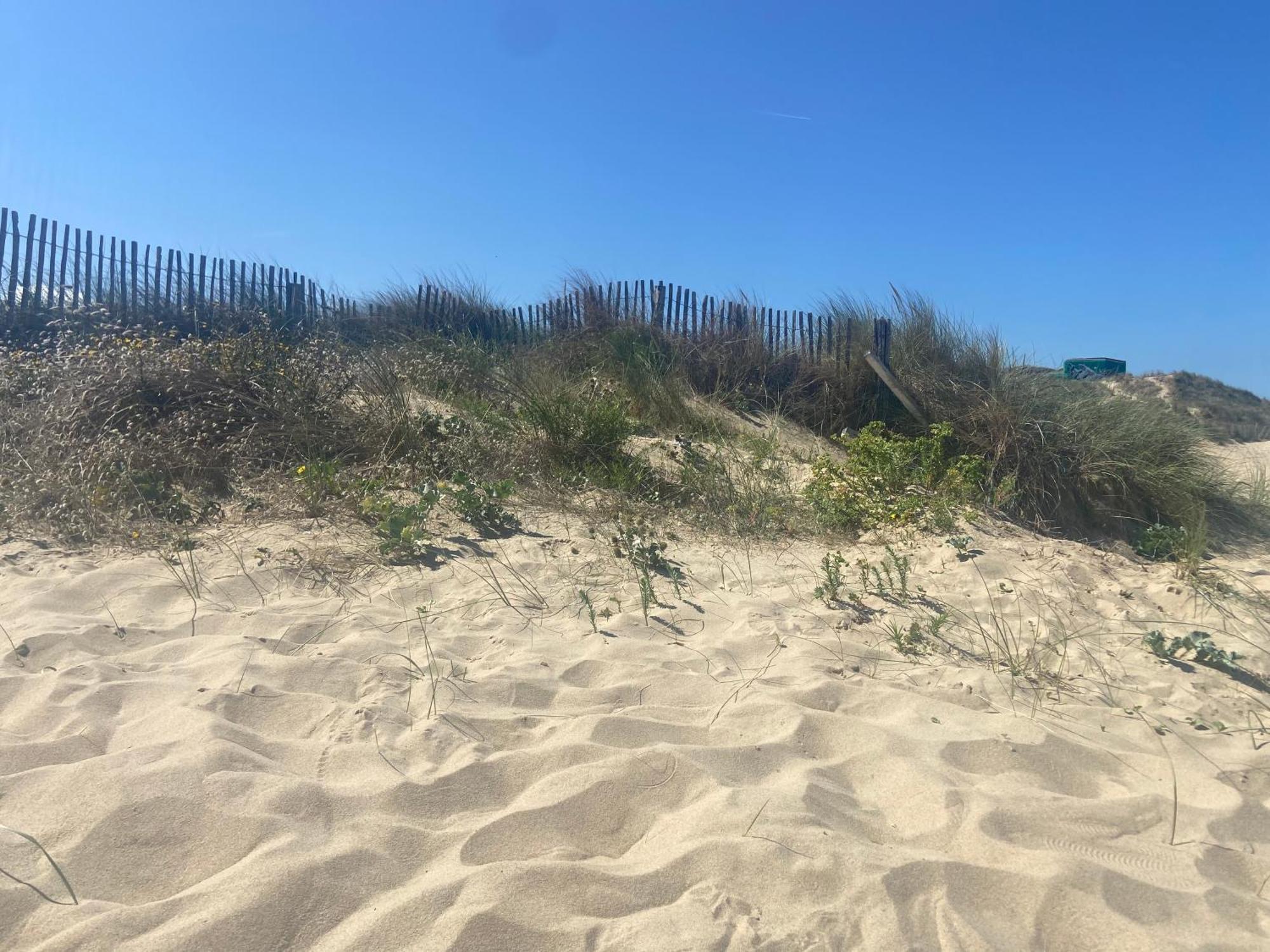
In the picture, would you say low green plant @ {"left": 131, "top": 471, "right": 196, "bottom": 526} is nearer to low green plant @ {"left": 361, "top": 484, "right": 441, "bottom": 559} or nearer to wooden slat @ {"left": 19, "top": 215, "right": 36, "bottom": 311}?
low green plant @ {"left": 361, "top": 484, "right": 441, "bottom": 559}

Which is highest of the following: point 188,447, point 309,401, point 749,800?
point 309,401

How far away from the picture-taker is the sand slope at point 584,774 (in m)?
1.79

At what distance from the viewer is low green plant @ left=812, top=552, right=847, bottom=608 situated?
12.4 ft

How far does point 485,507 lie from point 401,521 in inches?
27.0

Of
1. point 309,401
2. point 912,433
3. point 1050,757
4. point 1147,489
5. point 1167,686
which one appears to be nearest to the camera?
point 1050,757

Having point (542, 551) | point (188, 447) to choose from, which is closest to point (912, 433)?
point (542, 551)

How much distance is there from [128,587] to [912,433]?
6.75m

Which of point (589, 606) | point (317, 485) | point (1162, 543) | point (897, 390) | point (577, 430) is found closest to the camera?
point (589, 606)

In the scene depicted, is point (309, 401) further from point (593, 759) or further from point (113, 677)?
point (593, 759)

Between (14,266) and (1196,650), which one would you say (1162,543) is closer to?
(1196,650)

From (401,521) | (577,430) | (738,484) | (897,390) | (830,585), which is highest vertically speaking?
(897,390)

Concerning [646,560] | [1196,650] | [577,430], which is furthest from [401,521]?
[1196,650]

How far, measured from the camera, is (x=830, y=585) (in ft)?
12.5

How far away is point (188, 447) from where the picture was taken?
199 inches
